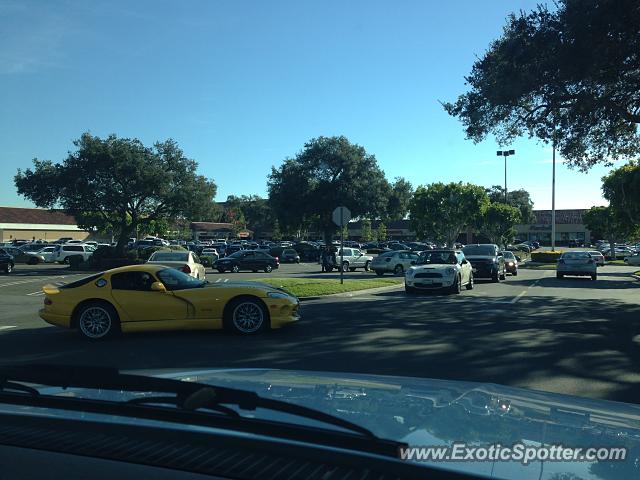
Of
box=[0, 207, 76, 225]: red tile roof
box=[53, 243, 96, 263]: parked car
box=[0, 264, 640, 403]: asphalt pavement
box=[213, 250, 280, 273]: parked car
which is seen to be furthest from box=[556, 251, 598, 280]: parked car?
box=[0, 207, 76, 225]: red tile roof

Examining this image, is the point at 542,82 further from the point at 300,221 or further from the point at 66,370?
the point at 300,221

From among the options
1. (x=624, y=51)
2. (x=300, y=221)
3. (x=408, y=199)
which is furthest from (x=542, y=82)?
(x=408, y=199)

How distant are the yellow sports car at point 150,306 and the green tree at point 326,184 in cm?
4513

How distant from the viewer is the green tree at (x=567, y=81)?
1537 centimetres

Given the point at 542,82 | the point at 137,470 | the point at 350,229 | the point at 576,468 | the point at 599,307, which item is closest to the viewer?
the point at 137,470

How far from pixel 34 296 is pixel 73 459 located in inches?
788

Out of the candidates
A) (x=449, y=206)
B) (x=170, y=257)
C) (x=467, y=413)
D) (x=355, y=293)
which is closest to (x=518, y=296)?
(x=355, y=293)

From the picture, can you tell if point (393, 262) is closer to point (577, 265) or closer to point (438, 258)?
point (577, 265)

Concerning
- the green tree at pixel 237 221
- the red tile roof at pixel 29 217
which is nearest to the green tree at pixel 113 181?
the red tile roof at pixel 29 217

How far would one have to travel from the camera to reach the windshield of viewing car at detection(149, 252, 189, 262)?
21203mm

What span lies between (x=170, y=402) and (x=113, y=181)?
38.5m

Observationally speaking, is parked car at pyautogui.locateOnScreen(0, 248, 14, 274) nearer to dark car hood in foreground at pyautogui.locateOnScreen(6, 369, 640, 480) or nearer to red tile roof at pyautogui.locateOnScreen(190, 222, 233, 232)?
dark car hood in foreground at pyautogui.locateOnScreen(6, 369, 640, 480)

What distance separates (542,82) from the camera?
17.4m

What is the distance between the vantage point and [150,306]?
33.8ft
